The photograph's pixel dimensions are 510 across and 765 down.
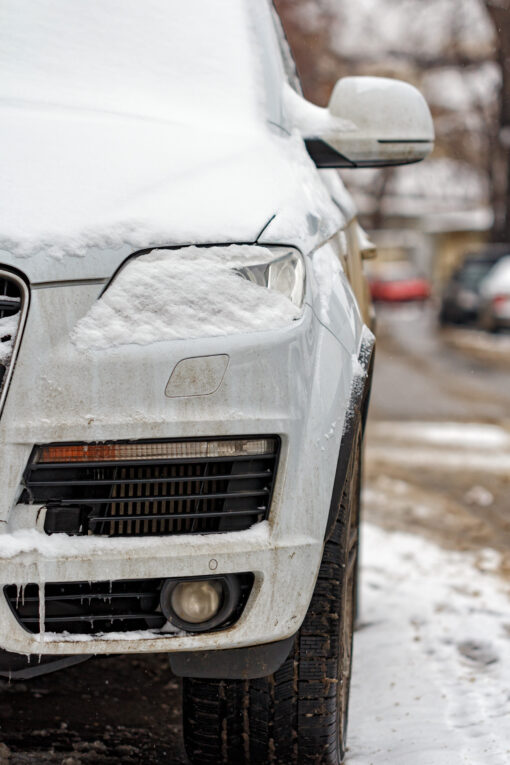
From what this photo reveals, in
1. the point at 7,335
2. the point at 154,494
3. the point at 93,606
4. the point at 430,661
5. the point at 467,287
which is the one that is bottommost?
the point at 467,287

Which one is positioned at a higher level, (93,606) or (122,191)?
(122,191)

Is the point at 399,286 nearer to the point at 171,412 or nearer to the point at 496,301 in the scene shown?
the point at 496,301

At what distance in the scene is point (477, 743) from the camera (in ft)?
8.54

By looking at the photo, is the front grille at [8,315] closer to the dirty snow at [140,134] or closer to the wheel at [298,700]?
the dirty snow at [140,134]

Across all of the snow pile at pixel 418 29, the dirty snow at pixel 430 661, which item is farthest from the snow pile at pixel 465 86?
the dirty snow at pixel 430 661

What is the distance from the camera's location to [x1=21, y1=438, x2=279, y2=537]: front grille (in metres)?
1.86

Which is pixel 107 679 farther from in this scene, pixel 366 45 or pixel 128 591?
pixel 366 45

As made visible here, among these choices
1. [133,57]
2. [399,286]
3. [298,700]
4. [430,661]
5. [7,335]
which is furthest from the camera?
[399,286]

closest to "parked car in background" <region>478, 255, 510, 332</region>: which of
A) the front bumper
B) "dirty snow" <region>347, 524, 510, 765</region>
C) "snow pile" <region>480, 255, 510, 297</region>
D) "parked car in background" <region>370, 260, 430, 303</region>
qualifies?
"snow pile" <region>480, 255, 510, 297</region>

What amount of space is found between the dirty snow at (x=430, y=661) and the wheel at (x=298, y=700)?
32 cm

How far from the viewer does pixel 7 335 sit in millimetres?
1847

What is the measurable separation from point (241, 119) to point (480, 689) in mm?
1742

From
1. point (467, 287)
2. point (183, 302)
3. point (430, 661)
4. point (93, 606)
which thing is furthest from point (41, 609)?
point (467, 287)

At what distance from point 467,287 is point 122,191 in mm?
18771
